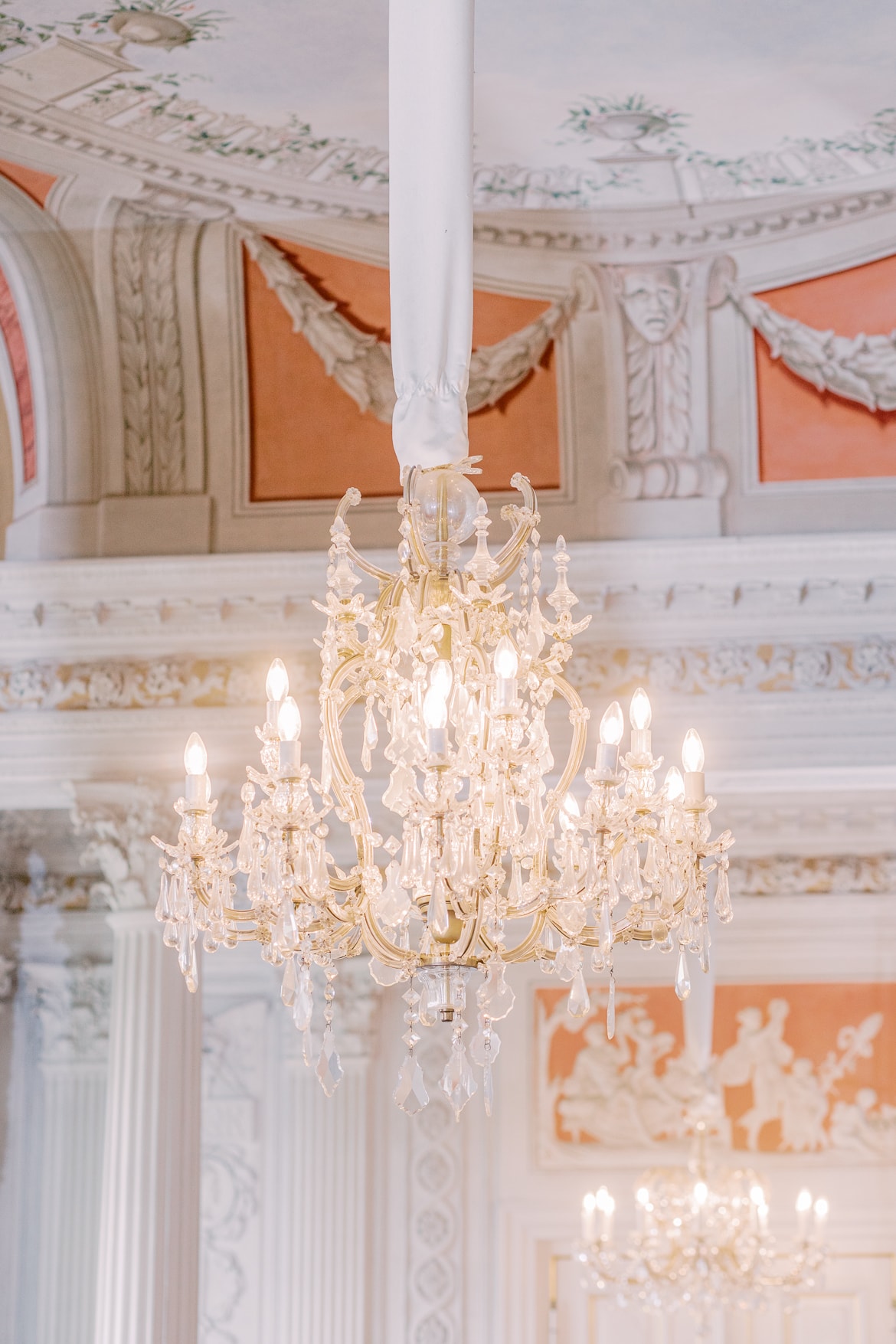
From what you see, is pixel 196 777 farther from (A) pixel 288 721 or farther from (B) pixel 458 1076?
(B) pixel 458 1076

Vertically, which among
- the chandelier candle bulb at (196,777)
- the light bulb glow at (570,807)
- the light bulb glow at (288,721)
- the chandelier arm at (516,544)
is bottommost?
the light bulb glow at (570,807)

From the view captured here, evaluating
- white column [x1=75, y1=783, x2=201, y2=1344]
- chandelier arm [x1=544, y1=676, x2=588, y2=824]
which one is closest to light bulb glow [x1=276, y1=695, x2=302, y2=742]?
chandelier arm [x1=544, y1=676, x2=588, y2=824]

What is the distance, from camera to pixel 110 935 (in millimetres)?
10242

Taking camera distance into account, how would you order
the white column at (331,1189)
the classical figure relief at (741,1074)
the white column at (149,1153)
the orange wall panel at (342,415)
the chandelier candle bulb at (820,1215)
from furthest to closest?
the classical figure relief at (741,1074), the white column at (331,1189), the chandelier candle bulb at (820,1215), the orange wall panel at (342,415), the white column at (149,1153)

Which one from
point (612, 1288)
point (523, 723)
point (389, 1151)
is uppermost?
point (523, 723)

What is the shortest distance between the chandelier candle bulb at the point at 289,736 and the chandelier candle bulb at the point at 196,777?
22cm

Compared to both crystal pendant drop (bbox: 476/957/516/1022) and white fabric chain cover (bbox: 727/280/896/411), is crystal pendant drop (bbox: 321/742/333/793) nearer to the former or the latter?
crystal pendant drop (bbox: 476/957/516/1022)

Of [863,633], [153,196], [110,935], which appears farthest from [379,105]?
[110,935]

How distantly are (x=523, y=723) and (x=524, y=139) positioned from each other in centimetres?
303

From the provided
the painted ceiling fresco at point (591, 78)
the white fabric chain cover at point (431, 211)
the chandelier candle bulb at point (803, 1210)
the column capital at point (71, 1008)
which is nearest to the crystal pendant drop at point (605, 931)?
the white fabric chain cover at point (431, 211)

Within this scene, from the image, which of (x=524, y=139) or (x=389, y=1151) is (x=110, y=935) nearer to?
(x=389, y=1151)

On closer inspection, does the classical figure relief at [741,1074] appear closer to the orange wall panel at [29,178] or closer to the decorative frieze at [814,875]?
the decorative frieze at [814,875]

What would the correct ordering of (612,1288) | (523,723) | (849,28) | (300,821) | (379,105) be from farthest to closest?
1. (612,1288)
2. (379,105)
3. (849,28)
4. (523,723)
5. (300,821)

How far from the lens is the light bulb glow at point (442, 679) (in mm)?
3486
